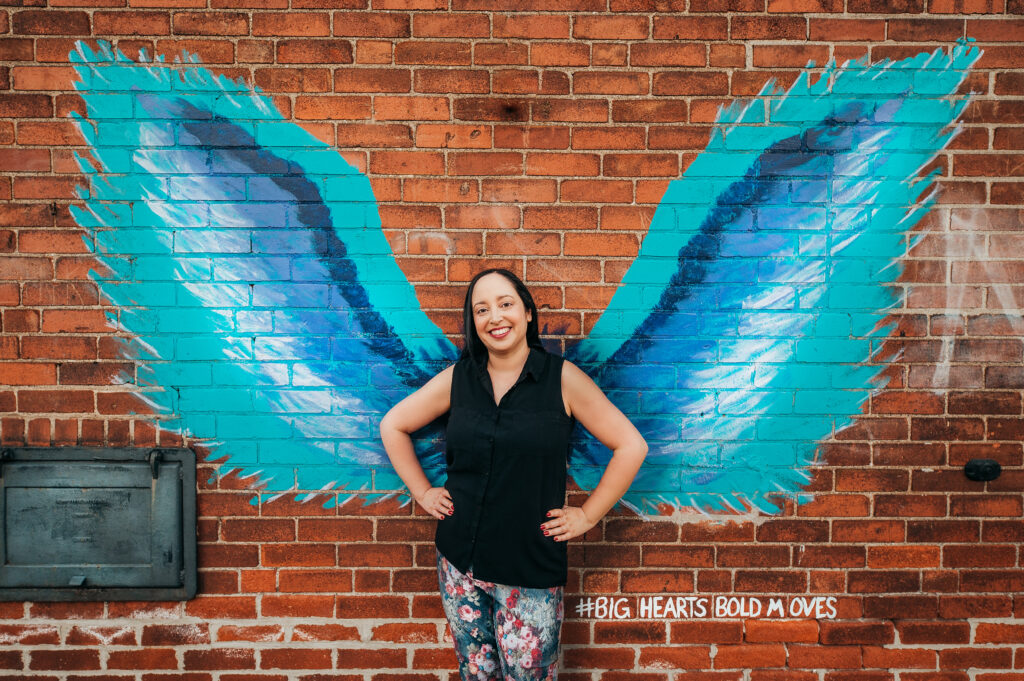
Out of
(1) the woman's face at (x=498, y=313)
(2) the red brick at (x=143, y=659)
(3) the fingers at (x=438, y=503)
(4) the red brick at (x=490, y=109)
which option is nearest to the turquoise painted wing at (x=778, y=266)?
(1) the woman's face at (x=498, y=313)

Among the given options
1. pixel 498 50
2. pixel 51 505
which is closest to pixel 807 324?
pixel 498 50

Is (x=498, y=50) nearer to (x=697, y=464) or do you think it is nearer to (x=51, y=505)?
(x=697, y=464)

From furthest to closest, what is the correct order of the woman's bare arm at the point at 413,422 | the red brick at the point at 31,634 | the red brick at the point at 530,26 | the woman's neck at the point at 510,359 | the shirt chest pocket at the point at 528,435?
the red brick at the point at 31,634 → the red brick at the point at 530,26 → the woman's bare arm at the point at 413,422 → the woman's neck at the point at 510,359 → the shirt chest pocket at the point at 528,435

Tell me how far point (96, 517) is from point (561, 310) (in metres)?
2.10

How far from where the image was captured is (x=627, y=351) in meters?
2.49

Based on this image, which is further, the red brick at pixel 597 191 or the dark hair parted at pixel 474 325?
the red brick at pixel 597 191

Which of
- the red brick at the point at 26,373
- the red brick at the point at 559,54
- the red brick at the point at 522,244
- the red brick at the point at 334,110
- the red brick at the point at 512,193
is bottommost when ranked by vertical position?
the red brick at the point at 26,373

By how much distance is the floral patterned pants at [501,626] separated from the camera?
6.80 ft

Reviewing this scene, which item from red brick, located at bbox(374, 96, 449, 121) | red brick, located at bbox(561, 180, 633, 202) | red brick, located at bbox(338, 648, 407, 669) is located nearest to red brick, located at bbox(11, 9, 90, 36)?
red brick, located at bbox(374, 96, 449, 121)

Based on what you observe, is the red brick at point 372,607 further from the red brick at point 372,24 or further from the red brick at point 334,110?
the red brick at point 372,24

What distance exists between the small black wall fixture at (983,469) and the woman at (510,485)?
1.47 metres

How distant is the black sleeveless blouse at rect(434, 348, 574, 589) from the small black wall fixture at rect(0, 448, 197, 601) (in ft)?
4.03

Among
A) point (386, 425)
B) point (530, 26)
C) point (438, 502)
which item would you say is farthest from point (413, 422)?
point (530, 26)

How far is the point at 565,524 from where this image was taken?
7.01 feet
